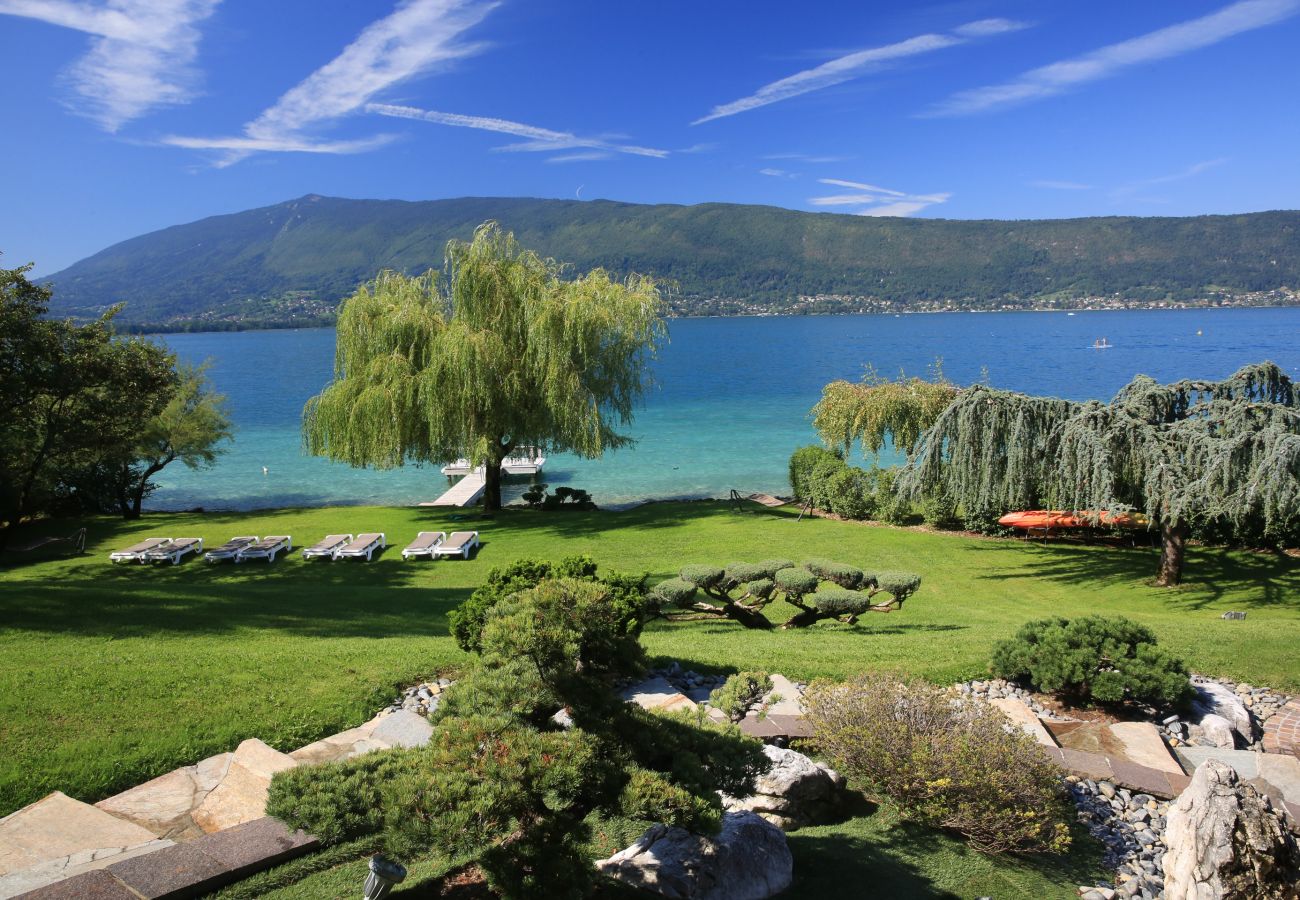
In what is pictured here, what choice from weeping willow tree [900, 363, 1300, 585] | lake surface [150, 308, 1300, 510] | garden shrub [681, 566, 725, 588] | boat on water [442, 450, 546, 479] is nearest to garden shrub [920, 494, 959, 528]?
lake surface [150, 308, 1300, 510]

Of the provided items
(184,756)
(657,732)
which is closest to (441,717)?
(657,732)

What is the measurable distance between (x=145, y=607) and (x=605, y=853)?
359 inches

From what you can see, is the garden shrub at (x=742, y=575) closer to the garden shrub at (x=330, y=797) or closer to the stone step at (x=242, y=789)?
the stone step at (x=242, y=789)

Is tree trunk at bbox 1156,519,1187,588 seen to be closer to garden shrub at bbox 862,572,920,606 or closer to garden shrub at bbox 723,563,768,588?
garden shrub at bbox 862,572,920,606

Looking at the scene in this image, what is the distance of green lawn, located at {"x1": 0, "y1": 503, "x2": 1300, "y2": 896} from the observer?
6.18m

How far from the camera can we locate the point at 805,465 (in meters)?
24.2

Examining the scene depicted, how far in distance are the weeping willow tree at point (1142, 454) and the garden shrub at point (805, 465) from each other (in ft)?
26.4

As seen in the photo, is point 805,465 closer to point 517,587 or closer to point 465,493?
point 465,493

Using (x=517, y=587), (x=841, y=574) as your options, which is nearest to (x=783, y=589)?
(x=841, y=574)

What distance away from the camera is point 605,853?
4734 mm

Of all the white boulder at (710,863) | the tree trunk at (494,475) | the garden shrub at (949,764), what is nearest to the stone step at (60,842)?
the white boulder at (710,863)

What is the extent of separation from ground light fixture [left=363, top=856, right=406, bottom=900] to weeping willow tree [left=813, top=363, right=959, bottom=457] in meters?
22.2

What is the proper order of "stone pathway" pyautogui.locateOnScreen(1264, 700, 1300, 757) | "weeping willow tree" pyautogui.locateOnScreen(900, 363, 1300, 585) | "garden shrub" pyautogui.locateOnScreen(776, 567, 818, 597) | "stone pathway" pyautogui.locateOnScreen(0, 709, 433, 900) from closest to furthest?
1. "stone pathway" pyautogui.locateOnScreen(0, 709, 433, 900)
2. "stone pathway" pyautogui.locateOnScreen(1264, 700, 1300, 757)
3. "garden shrub" pyautogui.locateOnScreen(776, 567, 818, 597)
4. "weeping willow tree" pyautogui.locateOnScreen(900, 363, 1300, 585)

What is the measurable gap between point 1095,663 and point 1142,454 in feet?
24.3
